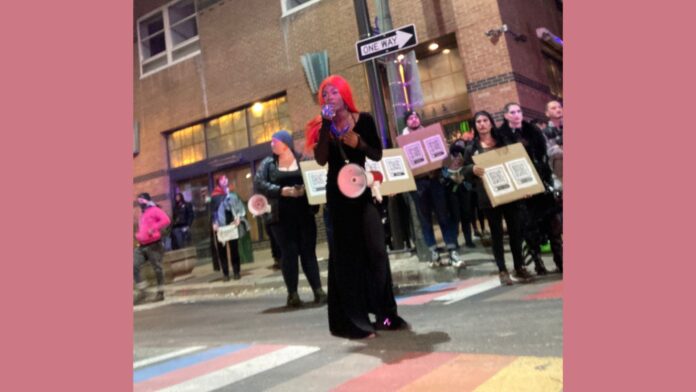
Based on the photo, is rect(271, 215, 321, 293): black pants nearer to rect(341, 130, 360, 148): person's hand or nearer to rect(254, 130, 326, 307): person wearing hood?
rect(254, 130, 326, 307): person wearing hood

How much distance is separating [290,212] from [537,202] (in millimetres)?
881

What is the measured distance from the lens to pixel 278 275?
1.76m

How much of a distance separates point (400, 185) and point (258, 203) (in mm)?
621

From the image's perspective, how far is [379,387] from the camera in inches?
35.8

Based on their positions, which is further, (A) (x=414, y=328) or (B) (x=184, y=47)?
(B) (x=184, y=47)

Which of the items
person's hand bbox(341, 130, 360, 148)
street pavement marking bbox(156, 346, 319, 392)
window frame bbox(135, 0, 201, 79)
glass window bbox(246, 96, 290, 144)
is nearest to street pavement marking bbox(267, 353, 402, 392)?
street pavement marking bbox(156, 346, 319, 392)

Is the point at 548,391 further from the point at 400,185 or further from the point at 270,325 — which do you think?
the point at 270,325

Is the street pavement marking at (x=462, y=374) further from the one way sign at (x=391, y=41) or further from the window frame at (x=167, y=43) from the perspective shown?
the window frame at (x=167, y=43)

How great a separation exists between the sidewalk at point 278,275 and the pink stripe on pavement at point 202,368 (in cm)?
39

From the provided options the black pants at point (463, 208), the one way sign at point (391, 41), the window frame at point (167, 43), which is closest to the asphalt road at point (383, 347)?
the black pants at point (463, 208)

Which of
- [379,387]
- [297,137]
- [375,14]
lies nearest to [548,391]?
[379,387]

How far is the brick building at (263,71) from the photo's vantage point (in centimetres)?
128

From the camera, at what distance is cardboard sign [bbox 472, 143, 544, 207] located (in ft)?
4.30

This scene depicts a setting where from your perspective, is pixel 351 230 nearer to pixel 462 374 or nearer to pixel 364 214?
pixel 364 214
